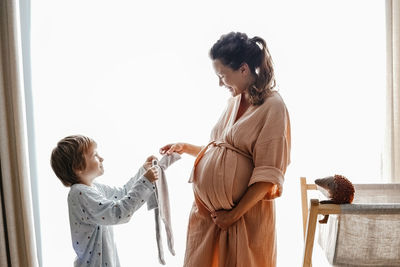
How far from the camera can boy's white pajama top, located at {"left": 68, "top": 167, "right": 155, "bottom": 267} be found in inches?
64.9

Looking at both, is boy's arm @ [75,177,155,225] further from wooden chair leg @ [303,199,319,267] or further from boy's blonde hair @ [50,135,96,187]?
wooden chair leg @ [303,199,319,267]

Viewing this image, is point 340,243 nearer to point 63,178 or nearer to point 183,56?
point 63,178

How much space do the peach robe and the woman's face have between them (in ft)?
0.25

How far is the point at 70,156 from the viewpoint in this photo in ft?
5.52

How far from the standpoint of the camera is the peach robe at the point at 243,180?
1.55m

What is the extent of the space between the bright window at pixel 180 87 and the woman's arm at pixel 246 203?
2.08ft

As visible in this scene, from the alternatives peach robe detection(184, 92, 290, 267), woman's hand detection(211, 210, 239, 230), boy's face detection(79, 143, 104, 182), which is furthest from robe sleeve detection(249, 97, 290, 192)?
boy's face detection(79, 143, 104, 182)

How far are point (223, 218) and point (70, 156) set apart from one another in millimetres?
594

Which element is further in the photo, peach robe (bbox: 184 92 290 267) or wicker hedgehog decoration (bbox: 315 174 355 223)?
peach robe (bbox: 184 92 290 267)

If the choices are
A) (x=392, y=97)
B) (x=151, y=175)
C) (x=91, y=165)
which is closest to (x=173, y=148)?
(x=151, y=175)

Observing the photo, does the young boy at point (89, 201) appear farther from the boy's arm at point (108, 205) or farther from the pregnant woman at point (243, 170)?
the pregnant woman at point (243, 170)

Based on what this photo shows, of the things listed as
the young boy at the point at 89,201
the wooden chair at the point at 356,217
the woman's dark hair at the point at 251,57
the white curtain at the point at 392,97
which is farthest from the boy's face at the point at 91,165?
the white curtain at the point at 392,97

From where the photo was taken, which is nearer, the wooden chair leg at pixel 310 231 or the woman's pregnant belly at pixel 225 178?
the wooden chair leg at pixel 310 231

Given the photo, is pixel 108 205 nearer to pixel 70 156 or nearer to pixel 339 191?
pixel 70 156
